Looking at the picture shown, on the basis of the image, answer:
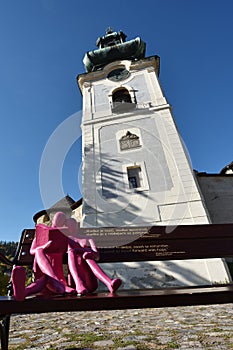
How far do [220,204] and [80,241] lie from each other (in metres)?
8.67

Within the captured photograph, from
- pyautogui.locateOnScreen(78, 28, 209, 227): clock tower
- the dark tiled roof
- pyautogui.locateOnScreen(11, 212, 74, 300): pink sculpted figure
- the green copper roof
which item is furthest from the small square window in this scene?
the green copper roof

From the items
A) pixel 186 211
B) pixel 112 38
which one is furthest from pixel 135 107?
pixel 112 38

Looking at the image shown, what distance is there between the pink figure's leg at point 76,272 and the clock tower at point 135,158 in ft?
19.4

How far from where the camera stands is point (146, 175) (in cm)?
934

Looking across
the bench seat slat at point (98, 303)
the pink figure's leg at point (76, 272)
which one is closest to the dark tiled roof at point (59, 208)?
the pink figure's leg at point (76, 272)

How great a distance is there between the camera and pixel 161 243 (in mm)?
3309

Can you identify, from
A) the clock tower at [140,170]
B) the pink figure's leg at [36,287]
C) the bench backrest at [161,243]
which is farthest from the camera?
the clock tower at [140,170]

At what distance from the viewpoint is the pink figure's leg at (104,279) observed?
1750 mm

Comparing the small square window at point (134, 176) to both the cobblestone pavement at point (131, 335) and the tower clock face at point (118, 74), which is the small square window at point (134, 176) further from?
the tower clock face at point (118, 74)

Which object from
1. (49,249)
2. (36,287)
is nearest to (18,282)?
(36,287)

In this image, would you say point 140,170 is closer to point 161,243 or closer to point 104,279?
point 161,243

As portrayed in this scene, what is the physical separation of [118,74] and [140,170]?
888 centimetres

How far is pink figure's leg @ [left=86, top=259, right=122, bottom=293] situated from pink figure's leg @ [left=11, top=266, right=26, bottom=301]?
0.66 metres

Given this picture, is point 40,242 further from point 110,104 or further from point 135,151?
point 110,104
